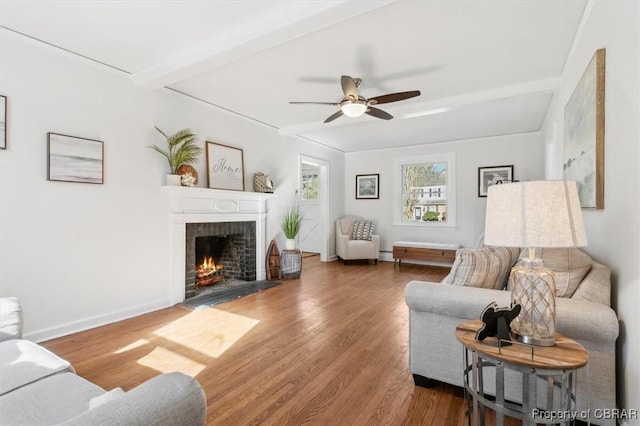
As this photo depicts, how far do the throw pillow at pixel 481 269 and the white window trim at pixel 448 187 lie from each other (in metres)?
4.44

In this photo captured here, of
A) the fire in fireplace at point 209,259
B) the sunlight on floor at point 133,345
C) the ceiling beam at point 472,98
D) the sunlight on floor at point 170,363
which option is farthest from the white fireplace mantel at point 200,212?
the ceiling beam at point 472,98

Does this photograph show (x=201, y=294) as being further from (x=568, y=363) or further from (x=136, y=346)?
(x=568, y=363)

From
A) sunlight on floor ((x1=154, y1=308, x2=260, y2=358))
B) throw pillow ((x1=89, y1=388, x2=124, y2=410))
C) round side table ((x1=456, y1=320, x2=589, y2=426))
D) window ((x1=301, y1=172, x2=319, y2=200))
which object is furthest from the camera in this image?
window ((x1=301, y1=172, x2=319, y2=200))

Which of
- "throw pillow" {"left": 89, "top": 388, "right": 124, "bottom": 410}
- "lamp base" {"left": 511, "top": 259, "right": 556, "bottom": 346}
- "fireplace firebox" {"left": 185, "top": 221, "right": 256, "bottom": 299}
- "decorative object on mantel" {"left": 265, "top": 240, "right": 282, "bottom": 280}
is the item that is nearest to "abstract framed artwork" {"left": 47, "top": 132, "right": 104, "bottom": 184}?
"fireplace firebox" {"left": 185, "top": 221, "right": 256, "bottom": 299}

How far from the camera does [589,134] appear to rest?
2.07 metres

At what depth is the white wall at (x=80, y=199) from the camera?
2.55 meters

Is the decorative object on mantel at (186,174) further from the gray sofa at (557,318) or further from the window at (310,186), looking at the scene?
the window at (310,186)

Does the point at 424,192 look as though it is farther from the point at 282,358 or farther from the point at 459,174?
the point at 282,358

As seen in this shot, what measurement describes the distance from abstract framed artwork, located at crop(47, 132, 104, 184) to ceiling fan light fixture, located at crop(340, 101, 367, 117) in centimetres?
242

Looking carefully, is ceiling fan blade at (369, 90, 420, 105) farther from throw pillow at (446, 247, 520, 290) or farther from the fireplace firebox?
the fireplace firebox

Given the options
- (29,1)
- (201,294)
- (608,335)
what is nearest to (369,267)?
(201,294)

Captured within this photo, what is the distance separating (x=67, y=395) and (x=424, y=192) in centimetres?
647

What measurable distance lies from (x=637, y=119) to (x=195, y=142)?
3.97 metres

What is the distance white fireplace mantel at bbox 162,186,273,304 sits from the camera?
12.1 ft
